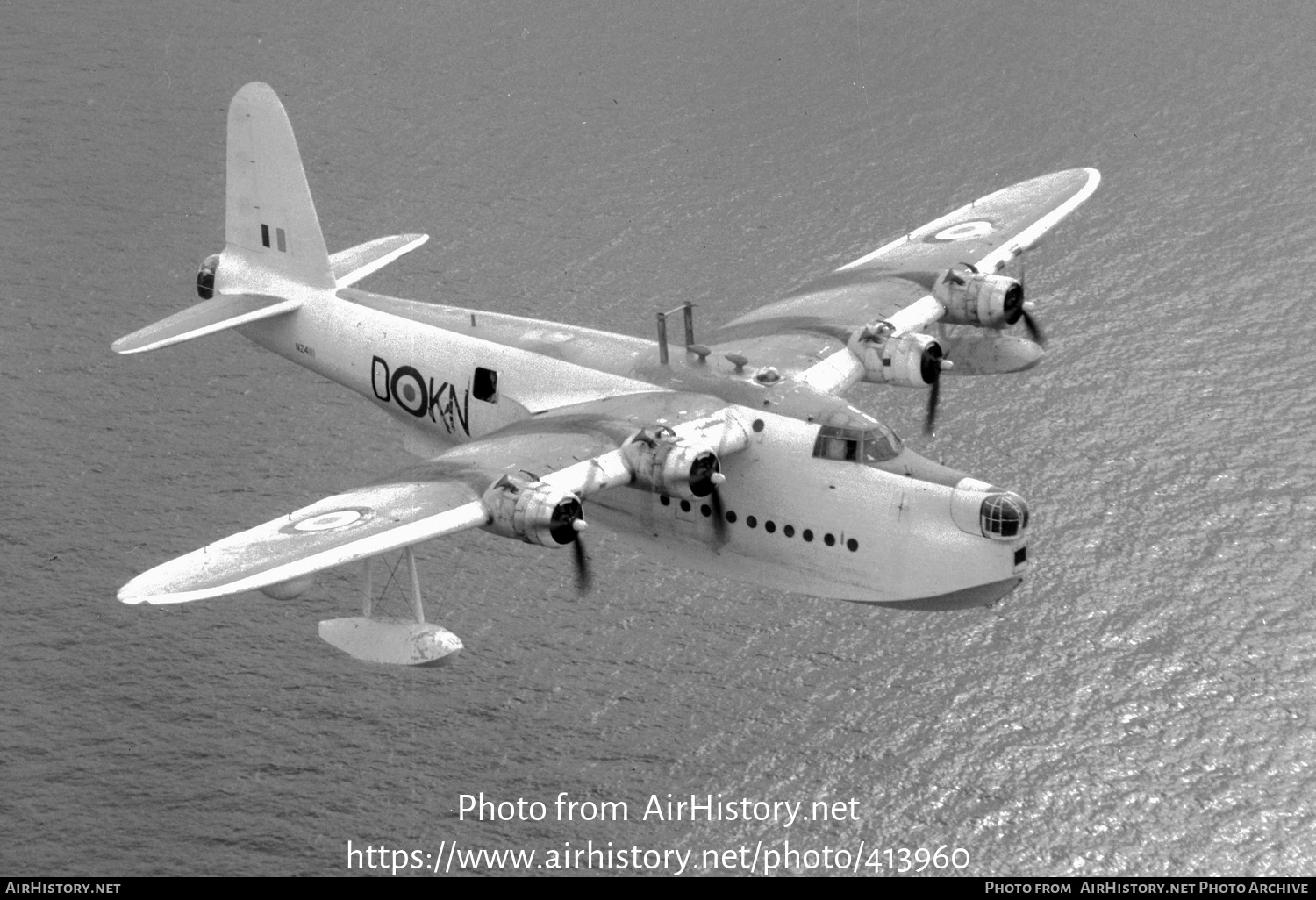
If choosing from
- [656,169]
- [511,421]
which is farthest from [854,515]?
[656,169]

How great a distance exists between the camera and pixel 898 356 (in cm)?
5188

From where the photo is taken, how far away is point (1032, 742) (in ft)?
157

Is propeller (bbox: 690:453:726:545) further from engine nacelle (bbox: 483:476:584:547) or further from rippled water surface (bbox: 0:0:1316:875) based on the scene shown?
rippled water surface (bbox: 0:0:1316:875)

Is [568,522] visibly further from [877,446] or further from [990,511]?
[990,511]

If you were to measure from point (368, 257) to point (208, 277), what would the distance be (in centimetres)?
498

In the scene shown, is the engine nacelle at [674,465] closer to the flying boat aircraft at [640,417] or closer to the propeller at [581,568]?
the flying boat aircraft at [640,417]

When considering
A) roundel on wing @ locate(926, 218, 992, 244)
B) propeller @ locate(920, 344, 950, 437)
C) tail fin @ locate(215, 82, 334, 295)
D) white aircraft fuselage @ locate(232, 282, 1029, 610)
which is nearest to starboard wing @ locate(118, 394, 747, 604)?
white aircraft fuselage @ locate(232, 282, 1029, 610)

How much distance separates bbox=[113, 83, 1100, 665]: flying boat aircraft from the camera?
149 ft

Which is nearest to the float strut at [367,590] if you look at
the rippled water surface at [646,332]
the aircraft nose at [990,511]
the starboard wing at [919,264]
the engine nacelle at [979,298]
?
the rippled water surface at [646,332]

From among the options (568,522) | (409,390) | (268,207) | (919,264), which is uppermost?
(268,207)

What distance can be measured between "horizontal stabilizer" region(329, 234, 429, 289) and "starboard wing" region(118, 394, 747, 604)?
1108 cm

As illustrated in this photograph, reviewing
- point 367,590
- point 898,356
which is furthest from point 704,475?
point 367,590

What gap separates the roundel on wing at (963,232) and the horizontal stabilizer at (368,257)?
15.7 meters
